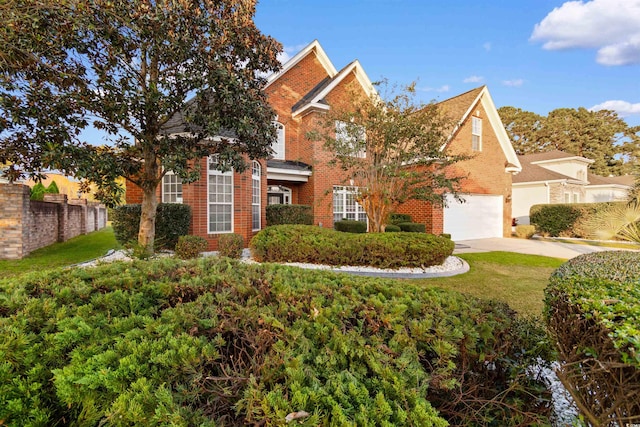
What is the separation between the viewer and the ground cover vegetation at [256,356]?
1361 millimetres

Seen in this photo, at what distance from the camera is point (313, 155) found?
14.7m

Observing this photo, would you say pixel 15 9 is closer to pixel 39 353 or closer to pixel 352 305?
pixel 39 353

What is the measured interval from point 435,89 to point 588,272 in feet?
29.0

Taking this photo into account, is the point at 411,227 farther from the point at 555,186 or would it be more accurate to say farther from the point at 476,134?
the point at 555,186

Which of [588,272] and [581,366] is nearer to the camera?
[581,366]

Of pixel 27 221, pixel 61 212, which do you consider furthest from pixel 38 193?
pixel 27 221

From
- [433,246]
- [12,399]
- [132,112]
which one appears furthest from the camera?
[433,246]

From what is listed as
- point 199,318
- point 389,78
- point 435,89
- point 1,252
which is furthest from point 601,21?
point 1,252

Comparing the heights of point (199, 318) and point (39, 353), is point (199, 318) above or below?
above

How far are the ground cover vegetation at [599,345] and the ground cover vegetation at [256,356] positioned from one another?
0.22 metres

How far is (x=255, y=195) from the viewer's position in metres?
12.6

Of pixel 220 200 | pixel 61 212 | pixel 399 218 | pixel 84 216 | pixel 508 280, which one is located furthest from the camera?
pixel 84 216

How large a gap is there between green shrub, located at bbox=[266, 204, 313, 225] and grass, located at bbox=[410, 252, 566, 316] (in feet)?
22.5

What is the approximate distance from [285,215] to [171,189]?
4.57m
